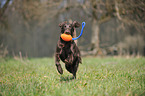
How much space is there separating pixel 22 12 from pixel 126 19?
357 inches

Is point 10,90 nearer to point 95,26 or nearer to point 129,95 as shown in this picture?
point 129,95

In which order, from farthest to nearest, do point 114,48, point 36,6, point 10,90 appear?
point 114,48 → point 36,6 → point 10,90

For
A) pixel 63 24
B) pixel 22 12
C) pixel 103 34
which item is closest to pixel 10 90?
pixel 63 24

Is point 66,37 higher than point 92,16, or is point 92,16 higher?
point 92,16

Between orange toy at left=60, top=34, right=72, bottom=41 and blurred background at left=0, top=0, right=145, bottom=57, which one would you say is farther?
blurred background at left=0, top=0, right=145, bottom=57

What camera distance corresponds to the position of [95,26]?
1482 centimetres

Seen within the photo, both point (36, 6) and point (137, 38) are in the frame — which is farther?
point (137, 38)

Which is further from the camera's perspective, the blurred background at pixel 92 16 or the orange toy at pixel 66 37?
the blurred background at pixel 92 16

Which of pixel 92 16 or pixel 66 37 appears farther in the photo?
pixel 92 16

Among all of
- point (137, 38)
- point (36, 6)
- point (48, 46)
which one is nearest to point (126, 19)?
point (137, 38)

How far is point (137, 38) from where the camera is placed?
1684 cm

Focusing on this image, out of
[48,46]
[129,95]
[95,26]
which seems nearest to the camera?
[129,95]

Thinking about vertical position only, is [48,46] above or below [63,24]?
below

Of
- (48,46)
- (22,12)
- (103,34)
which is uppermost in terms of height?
(22,12)
